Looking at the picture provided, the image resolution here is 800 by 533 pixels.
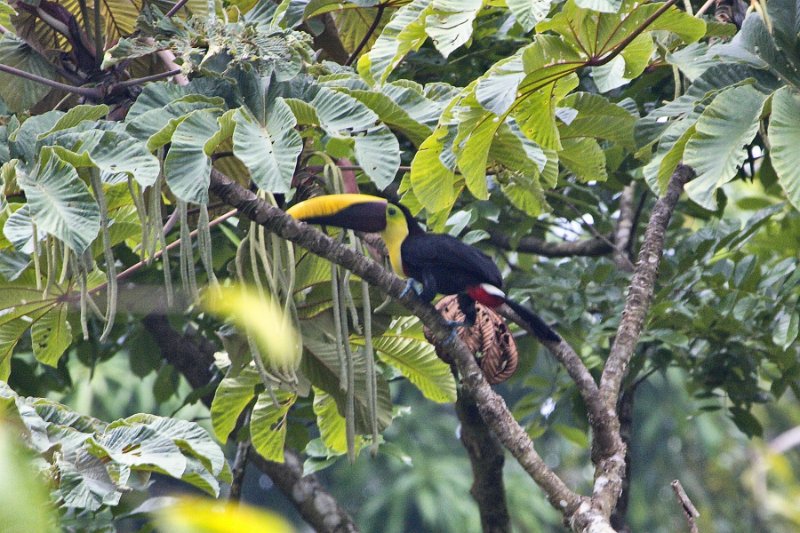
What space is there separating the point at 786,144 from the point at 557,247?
2.19m

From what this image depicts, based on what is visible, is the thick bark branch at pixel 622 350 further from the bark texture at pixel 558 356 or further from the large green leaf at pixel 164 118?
the large green leaf at pixel 164 118

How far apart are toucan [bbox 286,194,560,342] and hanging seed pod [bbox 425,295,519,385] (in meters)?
0.03

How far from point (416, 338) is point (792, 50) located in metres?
1.25

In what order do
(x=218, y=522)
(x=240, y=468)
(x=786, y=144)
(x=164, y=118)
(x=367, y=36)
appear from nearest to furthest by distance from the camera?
(x=218, y=522) → (x=786, y=144) → (x=164, y=118) → (x=367, y=36) → (x=240, y=468)

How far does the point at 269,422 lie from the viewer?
2861 millimetres

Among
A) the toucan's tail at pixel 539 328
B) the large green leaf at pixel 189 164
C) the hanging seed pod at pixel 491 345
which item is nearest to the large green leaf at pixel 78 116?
the large green leaf at pixel 189 164

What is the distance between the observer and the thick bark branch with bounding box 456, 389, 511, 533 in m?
3.62

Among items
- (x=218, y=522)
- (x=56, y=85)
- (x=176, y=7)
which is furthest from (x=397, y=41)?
(x=218, y=522)

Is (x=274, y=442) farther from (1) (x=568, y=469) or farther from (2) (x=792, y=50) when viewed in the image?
Answer: (1) (x=568, y=469)

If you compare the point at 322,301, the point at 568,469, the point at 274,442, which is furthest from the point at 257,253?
the point at 568,469

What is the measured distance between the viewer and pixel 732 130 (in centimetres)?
192

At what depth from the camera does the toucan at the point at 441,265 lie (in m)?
2.71

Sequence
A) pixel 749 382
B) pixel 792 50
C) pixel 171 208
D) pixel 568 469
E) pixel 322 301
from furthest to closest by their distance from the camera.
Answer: pixel 568 469, pixel 749 382, pixel 171 208, pixel 322 301, pixel 792 50

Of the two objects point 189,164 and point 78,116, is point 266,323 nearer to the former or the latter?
point 189,164
